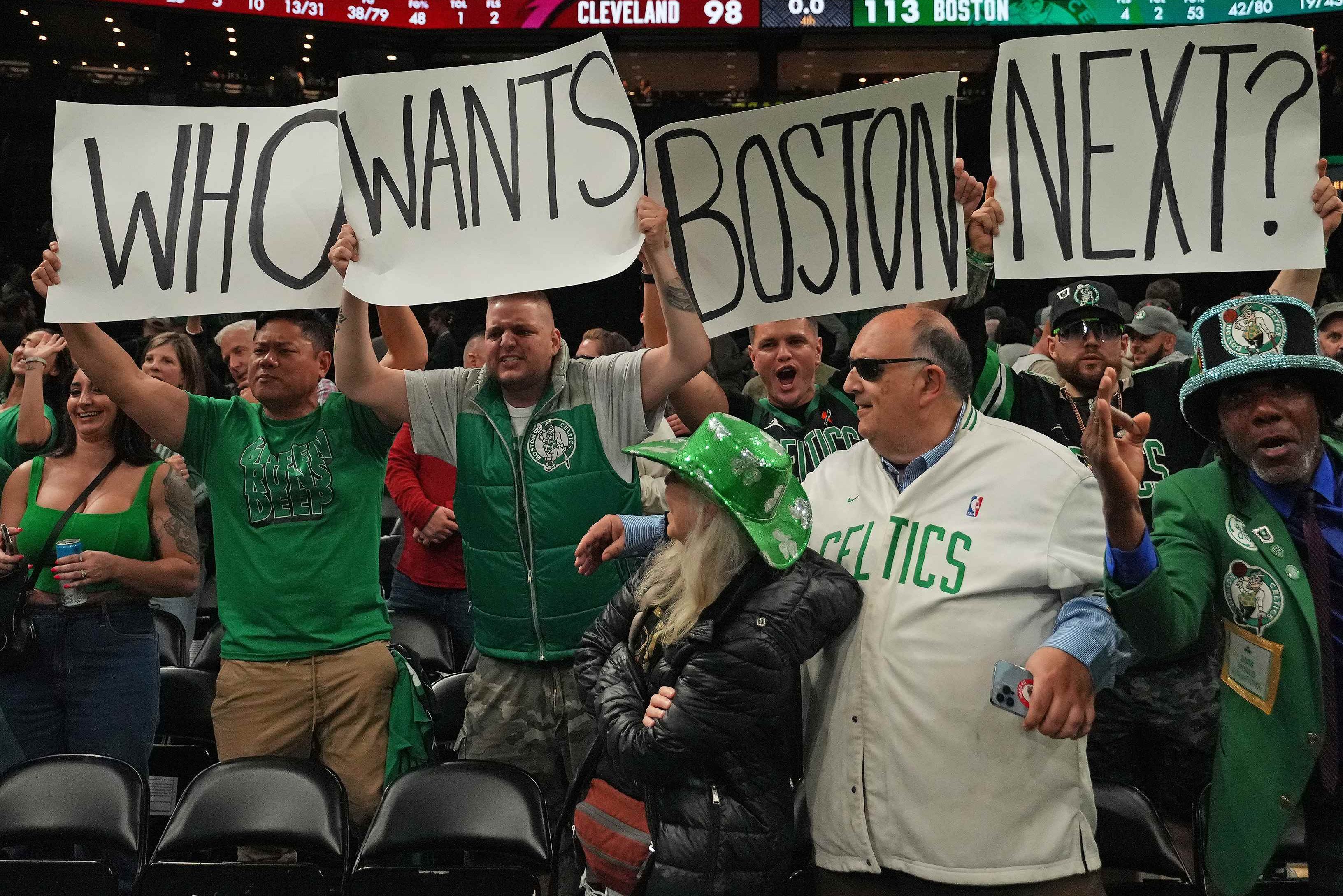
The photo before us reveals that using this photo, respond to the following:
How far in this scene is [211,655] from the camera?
4.55 meters

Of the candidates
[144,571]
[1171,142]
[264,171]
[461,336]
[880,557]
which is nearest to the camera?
[880,557]

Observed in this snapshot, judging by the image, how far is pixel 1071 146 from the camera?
9.77ft

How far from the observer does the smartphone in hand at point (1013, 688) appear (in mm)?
2180

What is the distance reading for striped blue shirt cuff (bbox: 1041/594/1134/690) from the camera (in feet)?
7.40

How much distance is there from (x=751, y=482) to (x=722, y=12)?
1001 cm

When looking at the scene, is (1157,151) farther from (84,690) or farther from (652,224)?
(84,690)

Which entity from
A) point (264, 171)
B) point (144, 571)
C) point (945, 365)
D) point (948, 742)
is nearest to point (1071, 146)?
point (945, 365)

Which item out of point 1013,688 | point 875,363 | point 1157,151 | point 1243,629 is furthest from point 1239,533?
point 1157,151

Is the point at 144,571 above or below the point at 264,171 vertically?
below

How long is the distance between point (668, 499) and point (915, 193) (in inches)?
44.5

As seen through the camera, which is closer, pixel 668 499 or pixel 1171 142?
pixel 668 499

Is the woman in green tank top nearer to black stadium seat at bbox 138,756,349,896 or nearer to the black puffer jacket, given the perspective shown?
black stadium seat at bbox 138,756,349,896

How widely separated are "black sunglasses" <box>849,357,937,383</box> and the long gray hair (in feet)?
Result: 1.47

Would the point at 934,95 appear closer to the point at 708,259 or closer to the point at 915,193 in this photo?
the point at 915,193
